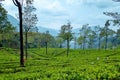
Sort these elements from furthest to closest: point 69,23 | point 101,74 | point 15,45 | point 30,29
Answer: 1. point 15,45
2. point 69,23
3. point 30,29
4. point 101,74

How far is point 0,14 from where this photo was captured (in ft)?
295

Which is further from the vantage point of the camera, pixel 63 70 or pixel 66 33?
pixel 66 33

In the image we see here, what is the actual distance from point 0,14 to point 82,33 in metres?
80.6

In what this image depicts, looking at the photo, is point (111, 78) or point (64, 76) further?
point (111, 78)

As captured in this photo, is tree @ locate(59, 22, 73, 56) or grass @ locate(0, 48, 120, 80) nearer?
grass @ locate(0, 48, 120, 80)

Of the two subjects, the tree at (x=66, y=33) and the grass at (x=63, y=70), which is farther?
the tree at (x=66, y=33)

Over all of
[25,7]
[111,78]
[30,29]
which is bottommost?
[111,78]

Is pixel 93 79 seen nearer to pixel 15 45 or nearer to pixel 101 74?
pixel 101 74

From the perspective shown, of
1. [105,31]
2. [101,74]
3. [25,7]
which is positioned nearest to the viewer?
[101,74]

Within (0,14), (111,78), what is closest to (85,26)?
(0,14)

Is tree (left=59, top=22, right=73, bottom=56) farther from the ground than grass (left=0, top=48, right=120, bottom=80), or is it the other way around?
tree (left=59, top=22, right=73, bottom=56)

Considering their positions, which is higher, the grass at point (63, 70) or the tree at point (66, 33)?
the tree at point (66, 33)

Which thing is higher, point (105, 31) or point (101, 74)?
point (105, 31)

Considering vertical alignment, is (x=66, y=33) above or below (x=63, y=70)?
above
